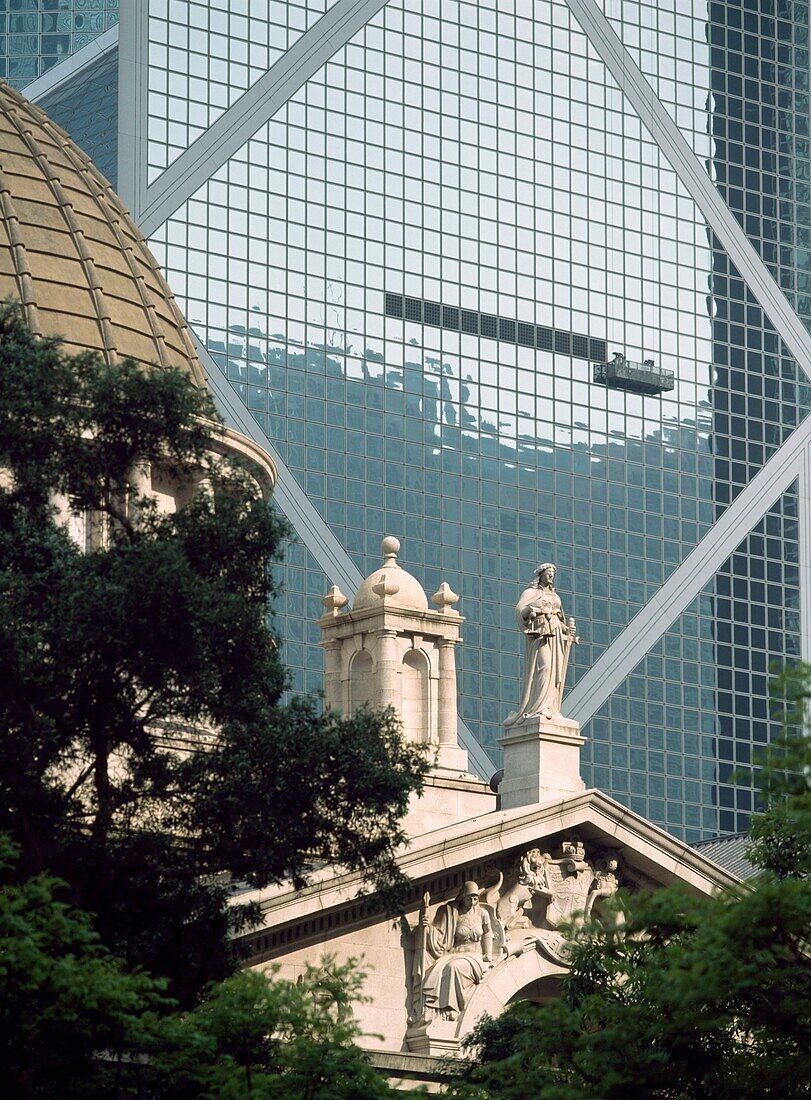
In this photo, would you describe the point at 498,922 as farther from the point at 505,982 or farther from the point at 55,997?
the point at 55,997

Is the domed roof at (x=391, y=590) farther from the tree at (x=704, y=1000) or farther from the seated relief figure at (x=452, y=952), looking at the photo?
the tree at (x=704, y=1000)

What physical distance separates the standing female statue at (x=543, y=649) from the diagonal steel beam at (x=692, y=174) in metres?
90.8

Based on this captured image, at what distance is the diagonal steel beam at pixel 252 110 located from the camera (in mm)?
122625

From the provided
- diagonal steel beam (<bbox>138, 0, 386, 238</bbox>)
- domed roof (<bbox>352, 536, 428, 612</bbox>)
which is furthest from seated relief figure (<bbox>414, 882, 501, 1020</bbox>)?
diagonal steel beam (<bbox>138, 0, 386, 238</bbox>)

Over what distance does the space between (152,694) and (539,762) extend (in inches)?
682

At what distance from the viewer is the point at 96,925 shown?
1420 inches

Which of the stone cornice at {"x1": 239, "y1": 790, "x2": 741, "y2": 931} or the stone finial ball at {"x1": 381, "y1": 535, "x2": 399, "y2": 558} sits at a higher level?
the stone finial ball at {"x1": 381, "y1": 535, "x2": 399, "y2": 558}

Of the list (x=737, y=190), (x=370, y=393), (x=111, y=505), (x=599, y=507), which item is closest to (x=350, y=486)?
(x=370, y=393)

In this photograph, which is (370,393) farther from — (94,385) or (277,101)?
(94,385)

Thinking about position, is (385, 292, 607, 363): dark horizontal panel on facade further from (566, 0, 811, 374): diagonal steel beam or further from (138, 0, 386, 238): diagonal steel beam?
(138, 0, 386, 238): diagonal steel beam

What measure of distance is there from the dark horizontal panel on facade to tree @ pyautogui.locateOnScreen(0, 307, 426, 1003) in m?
92.4

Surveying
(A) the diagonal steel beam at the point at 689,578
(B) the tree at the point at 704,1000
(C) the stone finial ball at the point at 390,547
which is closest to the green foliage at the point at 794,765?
(B) the tree at the point at 704,1000

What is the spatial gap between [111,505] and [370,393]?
299ft

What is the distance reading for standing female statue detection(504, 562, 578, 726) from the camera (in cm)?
5312
